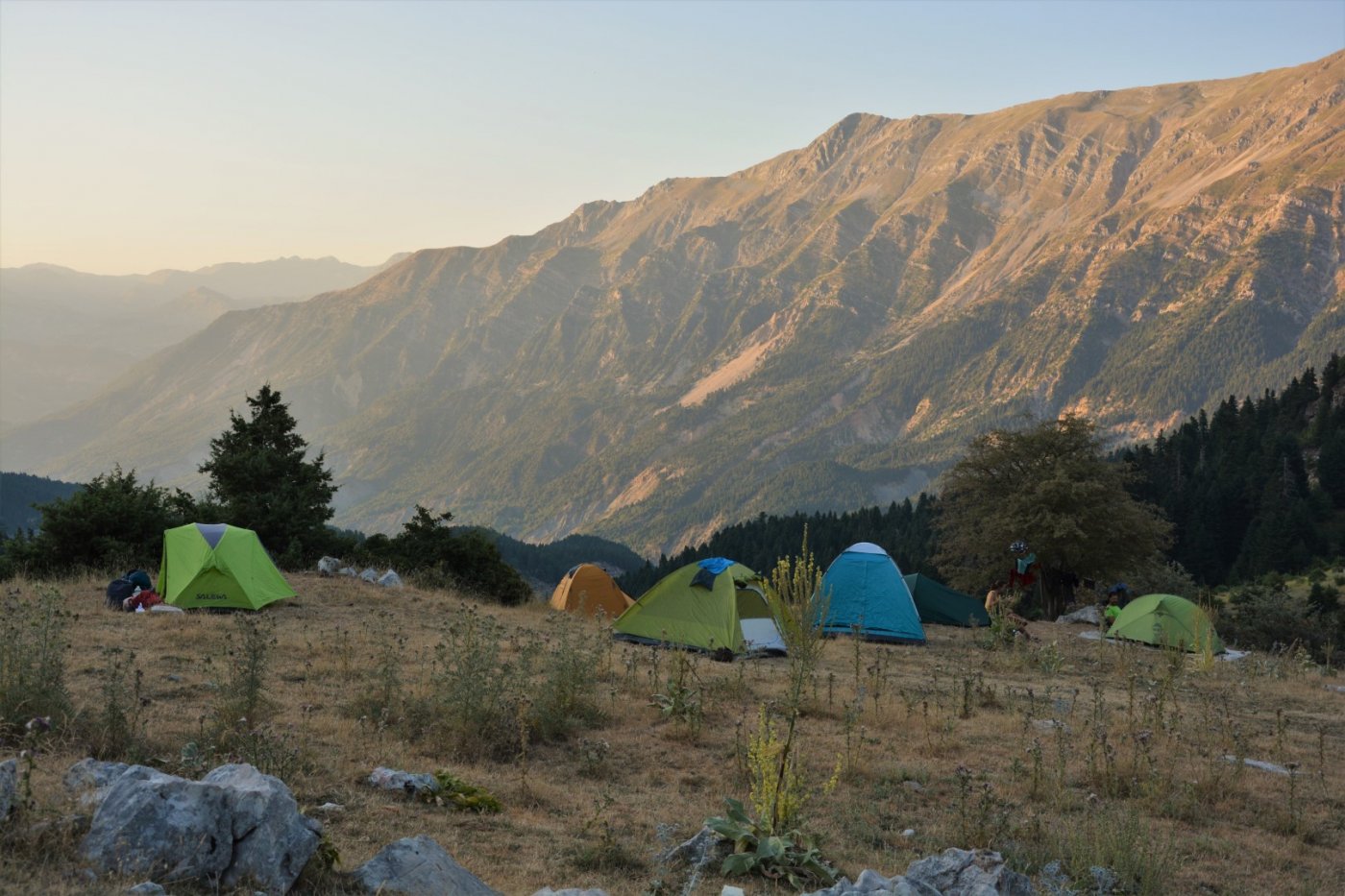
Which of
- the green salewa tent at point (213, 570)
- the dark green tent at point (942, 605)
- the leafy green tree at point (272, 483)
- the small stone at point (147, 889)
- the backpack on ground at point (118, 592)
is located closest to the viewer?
the small stone at point (147, 889)

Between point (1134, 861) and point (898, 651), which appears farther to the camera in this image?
point (898, 651)

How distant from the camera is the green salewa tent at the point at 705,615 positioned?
20.6 m

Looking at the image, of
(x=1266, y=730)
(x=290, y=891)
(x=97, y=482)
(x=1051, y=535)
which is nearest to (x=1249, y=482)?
(x=1051, y=535)

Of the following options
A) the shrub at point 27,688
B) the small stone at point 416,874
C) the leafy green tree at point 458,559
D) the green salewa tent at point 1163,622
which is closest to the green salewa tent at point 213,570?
the leafy green tree at point 458,559

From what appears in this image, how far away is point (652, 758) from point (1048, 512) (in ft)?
90.3

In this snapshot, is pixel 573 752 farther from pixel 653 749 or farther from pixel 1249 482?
pixel 1249 482

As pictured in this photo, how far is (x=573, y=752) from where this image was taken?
11414mm

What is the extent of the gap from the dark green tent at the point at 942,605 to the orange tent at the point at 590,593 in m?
8.72

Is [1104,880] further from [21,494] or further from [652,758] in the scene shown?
[21,494]

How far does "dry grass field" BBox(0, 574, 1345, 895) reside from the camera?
8.10 meters

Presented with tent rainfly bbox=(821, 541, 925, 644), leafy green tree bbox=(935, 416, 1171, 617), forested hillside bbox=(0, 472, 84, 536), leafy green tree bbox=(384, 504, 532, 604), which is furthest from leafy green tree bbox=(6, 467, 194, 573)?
forested hillside bbox=(0, 472, 84, 536)

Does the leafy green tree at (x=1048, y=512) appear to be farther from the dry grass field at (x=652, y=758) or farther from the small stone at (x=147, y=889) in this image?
the small stone at (x=147, y=889)

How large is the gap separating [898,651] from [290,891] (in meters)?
18.4

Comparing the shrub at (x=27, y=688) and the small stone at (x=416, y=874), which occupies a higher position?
the shrub at (x=27, y=688)
